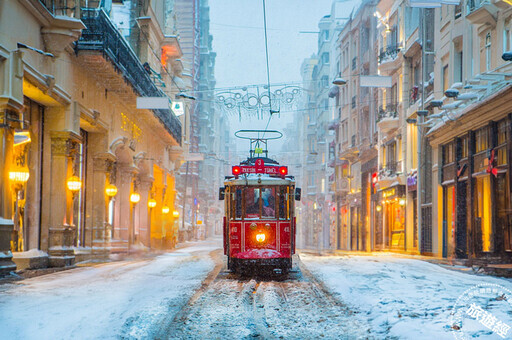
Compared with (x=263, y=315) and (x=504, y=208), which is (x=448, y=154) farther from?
(x=263, y=315)

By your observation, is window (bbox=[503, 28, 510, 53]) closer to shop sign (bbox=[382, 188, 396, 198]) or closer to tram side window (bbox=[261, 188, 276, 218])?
tram side window (bbox=[261, 188, 276, 218])

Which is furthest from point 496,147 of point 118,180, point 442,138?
point 118,180

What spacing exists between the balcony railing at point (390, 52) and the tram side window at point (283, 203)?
72.9 ft

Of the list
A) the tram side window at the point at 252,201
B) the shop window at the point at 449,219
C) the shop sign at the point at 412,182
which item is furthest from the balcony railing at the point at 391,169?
the tram side window at the point at 252,201

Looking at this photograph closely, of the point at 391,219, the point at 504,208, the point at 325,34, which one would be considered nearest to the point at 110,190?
the point at 504,208

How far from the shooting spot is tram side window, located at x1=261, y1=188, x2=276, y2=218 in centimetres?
1648

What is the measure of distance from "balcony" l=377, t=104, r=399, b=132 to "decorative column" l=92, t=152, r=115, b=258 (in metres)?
18.0

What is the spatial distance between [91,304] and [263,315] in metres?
2.60

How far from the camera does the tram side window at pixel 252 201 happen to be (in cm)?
1650

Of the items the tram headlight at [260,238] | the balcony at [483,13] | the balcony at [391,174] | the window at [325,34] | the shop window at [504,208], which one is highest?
the window at [325,34]

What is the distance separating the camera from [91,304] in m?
10.0

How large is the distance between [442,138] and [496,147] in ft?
21.1

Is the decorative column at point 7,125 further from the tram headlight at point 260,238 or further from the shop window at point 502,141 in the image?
the shop window at point 502,141

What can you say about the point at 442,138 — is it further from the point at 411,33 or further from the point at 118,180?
the point at 118,180
